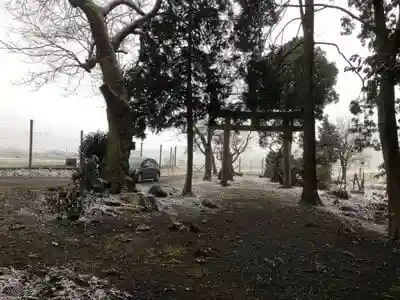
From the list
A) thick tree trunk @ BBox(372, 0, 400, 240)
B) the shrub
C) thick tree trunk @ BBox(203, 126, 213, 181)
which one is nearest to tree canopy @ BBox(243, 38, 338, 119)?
thick tree trunk @ BBox(372, 0, 400, 240)

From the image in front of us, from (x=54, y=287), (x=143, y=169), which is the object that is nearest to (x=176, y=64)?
(x=143, y=169)

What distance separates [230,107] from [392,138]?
28.5 feet

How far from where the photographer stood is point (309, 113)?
41.6ft

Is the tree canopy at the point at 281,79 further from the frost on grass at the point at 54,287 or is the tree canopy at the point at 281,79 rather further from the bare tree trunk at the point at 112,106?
the frost on grass at the point at 54,287

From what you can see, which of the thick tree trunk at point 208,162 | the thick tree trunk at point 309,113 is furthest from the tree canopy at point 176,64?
the thick tree trunk at point 208,162

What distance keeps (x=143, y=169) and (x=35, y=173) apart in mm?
4427

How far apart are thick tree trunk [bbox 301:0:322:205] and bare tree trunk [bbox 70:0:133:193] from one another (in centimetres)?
571

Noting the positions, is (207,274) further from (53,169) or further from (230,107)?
(53,169)

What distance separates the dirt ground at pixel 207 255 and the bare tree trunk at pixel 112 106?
99.9 inches

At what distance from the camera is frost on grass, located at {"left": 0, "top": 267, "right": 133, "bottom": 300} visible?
13.8 feet

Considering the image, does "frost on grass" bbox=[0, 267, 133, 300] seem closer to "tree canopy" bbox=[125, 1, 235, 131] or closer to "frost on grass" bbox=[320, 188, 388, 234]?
"frost on grass" bbox=[320, 188, 388, 234]

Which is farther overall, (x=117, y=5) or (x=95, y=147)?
(x=117, y=5)

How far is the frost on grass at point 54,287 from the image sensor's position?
420 centimetres

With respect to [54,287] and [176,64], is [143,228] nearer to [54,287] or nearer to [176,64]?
[54,287]
